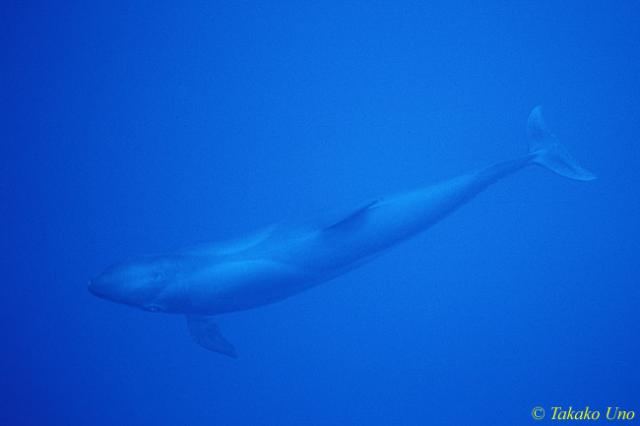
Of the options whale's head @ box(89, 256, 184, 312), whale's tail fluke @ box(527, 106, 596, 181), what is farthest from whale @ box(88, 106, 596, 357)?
whale's tail fluke @ box(527, 106, 596, 181)

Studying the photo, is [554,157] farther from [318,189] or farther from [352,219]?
[318,189]

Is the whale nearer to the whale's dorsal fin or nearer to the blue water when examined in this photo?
the whale's dorsal fin

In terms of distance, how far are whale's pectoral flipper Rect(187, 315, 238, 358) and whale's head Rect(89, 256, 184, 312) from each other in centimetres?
109

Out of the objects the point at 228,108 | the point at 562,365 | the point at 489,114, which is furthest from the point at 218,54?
the point at 562,365

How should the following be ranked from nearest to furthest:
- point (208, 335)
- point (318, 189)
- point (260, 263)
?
point (260, 263) → point (208, 335) → point (318, 189)

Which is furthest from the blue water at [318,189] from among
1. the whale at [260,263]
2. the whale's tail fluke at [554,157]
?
the whale at [260,263]

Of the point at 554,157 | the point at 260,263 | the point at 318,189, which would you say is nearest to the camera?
the point at 260,263

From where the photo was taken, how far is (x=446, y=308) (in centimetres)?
1015

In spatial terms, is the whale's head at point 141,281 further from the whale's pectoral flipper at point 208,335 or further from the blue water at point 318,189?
the blue water at point 318,189

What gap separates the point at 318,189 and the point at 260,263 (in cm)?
573

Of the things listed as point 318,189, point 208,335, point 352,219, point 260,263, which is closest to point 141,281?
point 260,263

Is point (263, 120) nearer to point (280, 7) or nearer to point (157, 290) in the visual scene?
point (280, 7)

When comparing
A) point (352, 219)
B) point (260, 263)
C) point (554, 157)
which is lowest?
point (260, 263)

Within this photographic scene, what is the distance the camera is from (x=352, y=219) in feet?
15.8
